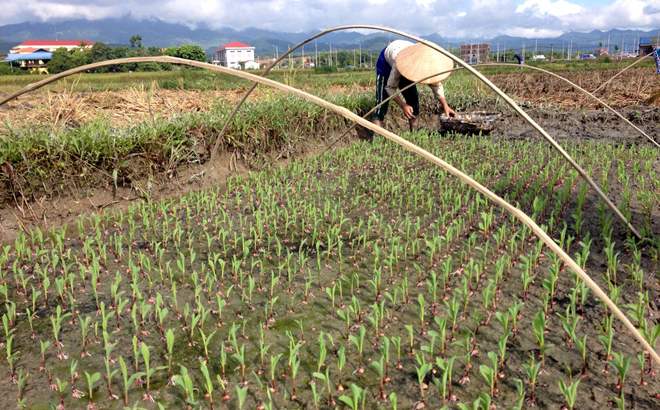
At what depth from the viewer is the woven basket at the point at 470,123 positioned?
6.63 metres

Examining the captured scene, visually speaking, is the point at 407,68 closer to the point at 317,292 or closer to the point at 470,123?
the point at 470,123

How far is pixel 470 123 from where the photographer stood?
6609mm

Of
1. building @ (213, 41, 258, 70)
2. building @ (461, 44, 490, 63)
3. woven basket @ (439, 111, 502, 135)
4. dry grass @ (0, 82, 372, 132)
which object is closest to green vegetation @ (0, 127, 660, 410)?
dry grass @ (0, 82, 372, 132)

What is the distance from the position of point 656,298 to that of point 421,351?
1386 millimetres

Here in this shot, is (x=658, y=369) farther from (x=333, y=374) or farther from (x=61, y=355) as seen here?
(x=61, y=355)

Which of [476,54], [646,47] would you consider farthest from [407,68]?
[476,54]

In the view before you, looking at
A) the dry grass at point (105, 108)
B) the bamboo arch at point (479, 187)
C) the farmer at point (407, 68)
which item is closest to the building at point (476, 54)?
the farmer at point (407, 68)

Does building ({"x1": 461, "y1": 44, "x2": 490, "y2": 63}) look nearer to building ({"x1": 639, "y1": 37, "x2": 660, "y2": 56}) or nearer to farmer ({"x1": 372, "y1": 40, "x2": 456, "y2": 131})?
building ({"x1": 639, "y1": 37, "x2": 660, "y2": 56})

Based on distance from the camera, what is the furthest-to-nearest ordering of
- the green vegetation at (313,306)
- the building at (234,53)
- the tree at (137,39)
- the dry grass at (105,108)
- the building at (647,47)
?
the building at (234,53), the tree at (137,39), the building at (647,47), the dry grass at (105,108), the green vegetation at (313,306)

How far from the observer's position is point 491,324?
86.2 inches

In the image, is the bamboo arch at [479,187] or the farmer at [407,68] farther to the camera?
the farmer at [407,68]

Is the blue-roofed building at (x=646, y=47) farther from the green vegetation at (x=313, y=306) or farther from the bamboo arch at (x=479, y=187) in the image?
the bamboo arch at (x=479, y=187)

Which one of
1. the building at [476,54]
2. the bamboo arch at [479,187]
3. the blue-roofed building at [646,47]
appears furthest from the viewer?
the building at [476,54]

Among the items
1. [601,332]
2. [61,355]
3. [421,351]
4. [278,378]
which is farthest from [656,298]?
[61,355]
